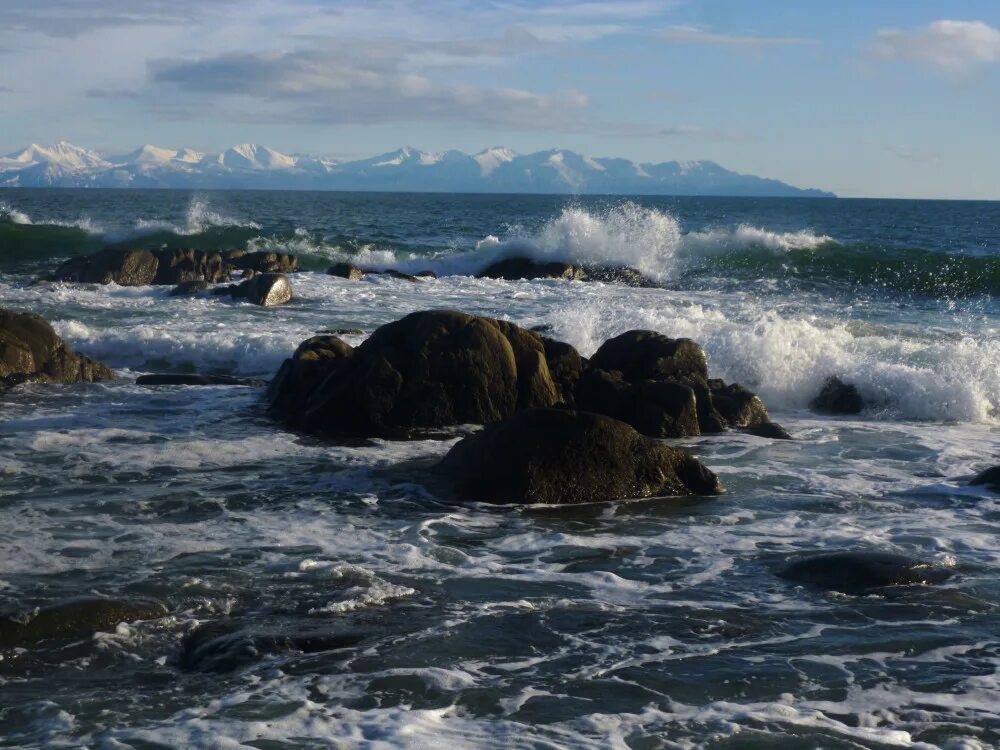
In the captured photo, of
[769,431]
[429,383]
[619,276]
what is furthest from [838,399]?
[619,276]

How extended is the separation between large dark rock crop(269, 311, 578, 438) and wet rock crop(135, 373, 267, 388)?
2561 mm

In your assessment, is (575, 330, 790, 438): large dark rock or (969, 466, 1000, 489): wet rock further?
(575, 330, 790, 438): large dark rock

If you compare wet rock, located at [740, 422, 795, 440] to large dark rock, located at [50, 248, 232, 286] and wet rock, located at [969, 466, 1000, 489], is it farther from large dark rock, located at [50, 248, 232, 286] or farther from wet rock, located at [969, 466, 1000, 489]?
large dark rock, located at [50, 248, 232, 286]

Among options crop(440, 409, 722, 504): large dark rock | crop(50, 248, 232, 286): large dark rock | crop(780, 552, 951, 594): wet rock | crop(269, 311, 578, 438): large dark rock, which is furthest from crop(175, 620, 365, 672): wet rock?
crop(50, 248, 232, 286): large dark rock

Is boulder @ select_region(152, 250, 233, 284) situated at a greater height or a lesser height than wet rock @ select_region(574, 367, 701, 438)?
greater

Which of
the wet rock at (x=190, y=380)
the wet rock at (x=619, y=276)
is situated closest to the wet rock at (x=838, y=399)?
the wet rock at (x=190, y=380)

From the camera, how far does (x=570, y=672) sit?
20.5ft

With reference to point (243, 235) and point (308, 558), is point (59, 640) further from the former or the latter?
point (243, 235)

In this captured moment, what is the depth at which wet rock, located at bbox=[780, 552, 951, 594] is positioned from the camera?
7.73 meters

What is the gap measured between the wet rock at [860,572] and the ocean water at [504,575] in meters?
0.18

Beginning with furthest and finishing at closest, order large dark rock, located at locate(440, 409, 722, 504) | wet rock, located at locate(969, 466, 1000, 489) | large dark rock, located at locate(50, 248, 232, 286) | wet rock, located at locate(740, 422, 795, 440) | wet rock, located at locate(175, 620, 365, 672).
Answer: large dark rock, located at locate(50, 248, 232, 286)
wet rock, located at locate(740, 422, 795, 440)
wet rock, located at locate(969, 466, 1000, 489)
large dark rock, located at locate(440, 409, 722, 504)
wet rock, located at locate(175, 620, 365, 672)

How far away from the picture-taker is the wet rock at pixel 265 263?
31.1 m

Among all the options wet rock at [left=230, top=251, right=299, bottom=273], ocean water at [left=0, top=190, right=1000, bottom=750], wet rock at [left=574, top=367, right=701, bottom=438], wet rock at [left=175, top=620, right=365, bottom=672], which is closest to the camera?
ocean water at [left=0, top=190, right=1000, bottom=750]

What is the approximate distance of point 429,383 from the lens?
40.5 feet
